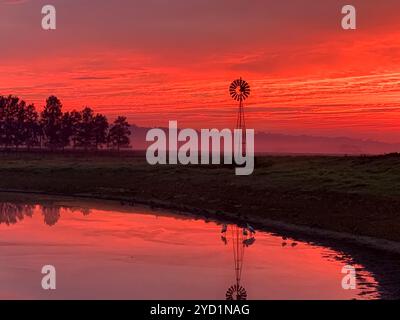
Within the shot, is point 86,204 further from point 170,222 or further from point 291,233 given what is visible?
point 291,233

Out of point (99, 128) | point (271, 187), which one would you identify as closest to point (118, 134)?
point (99, 128)

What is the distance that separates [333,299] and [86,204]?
4373cm

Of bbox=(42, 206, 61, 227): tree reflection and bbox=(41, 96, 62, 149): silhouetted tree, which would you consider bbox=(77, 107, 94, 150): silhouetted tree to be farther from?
bbox=(42, 206, 61, 227): tree reflection

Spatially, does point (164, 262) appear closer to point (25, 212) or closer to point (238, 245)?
point (238, 245)

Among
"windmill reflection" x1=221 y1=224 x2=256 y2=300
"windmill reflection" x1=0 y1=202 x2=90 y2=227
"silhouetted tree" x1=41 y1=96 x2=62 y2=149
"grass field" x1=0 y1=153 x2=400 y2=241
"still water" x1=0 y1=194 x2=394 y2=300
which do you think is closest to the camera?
"windmill reflection" x1=221 y1=224 x2=256 y2=300

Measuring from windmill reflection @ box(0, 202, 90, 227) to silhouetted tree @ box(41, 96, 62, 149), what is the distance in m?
117

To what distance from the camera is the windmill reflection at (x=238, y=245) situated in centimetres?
2547

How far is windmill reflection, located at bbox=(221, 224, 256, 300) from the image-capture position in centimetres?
2547

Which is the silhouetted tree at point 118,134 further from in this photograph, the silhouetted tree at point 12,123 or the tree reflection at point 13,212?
the tree reflection at point 13,212

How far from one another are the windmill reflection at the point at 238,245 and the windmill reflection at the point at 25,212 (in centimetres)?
1548

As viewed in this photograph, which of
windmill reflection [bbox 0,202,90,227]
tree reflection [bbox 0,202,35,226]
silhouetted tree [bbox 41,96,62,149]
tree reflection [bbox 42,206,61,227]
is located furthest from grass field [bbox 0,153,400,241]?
silhouetted tree [bbox 41,96,62,149]

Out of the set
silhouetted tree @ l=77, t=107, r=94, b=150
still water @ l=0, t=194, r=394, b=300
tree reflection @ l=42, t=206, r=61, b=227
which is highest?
silhouetted tree @ l=77, t=107, r=94, b=150

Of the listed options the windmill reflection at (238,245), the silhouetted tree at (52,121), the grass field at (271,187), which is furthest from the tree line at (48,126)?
the windmill reflection at (238,245)
